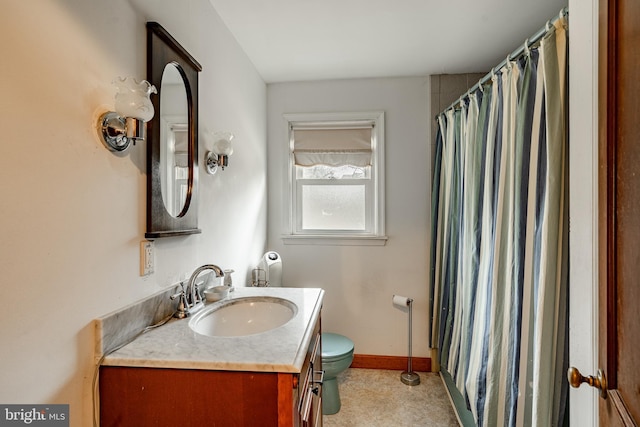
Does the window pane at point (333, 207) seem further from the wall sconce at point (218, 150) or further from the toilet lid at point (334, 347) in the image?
the wall sconce at point (218, 150)

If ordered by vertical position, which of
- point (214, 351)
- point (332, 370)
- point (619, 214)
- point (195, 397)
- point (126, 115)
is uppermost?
point (126, 115)

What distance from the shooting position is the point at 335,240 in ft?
8.41

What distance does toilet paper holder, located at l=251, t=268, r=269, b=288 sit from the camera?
214 centimetres

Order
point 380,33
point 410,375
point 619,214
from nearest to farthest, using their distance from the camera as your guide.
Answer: point 619,214 → point 380,33 → point 410,375

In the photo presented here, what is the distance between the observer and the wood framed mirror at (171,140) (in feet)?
3.68

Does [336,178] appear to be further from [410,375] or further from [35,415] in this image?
[35,415]

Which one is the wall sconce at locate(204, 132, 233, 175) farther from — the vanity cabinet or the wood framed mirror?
the vanity cabinet

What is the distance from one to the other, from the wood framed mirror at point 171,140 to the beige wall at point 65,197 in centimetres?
4

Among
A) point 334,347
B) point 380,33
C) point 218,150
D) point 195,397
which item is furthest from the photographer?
point 334,347

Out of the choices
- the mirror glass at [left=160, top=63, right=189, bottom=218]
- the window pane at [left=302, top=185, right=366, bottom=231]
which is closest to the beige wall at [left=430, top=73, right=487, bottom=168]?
the window pane at [left=302, top=185, right=366, bottom=231]

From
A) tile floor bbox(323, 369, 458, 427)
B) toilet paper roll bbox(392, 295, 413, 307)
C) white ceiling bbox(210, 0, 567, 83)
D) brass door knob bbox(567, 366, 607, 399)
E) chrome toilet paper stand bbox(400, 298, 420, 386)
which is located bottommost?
tile floor bbox(323, 369, 458, 427)

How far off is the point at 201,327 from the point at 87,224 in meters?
0.57

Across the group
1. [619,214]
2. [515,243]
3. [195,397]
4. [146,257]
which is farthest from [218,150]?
[619,214]

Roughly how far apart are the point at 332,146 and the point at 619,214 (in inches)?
84.2
